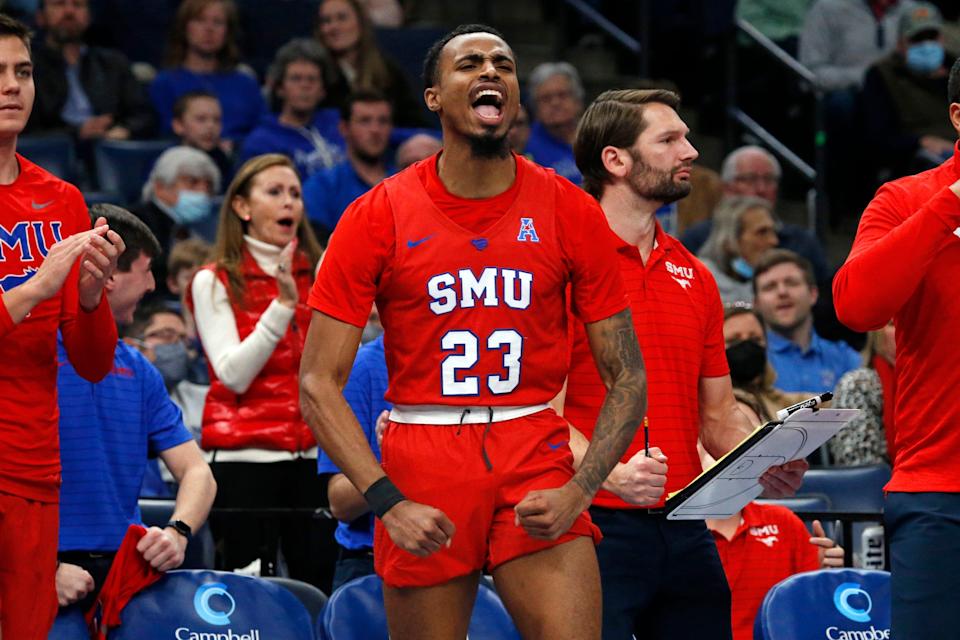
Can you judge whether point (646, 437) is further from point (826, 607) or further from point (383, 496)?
point (826, 607)

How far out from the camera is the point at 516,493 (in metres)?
3.53

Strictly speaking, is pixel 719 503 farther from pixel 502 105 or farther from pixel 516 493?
pixel 502 105

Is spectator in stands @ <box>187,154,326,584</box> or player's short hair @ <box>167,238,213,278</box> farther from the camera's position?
player's short hair @ <box>167,238,213,278</box>

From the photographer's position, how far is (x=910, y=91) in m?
9.91

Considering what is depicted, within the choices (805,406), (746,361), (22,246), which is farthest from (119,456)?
(746,361)

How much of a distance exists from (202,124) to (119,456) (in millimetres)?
4276

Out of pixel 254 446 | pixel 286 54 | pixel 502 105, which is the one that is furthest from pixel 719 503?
pixel 286 54

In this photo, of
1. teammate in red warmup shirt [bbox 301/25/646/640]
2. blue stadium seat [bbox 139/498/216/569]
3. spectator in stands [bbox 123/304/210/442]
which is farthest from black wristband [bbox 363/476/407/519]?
spectator in stands [bbox 123/304/210/442]

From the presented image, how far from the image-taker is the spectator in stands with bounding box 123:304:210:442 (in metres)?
6.89

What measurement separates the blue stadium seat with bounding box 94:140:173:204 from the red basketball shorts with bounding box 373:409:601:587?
5768 mm

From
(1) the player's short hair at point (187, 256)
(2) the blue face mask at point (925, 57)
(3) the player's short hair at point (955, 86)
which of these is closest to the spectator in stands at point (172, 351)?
(1) the player's short hair at point (187, 256)

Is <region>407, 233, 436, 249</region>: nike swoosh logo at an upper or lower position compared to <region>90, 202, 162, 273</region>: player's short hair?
A: upper

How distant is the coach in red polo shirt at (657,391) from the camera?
4.13 meters

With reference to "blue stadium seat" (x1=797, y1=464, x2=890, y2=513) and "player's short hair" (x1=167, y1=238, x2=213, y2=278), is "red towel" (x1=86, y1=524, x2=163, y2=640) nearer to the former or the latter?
"blue stadium seat" (x1=797, y1=464, x2=890, y2=513)
